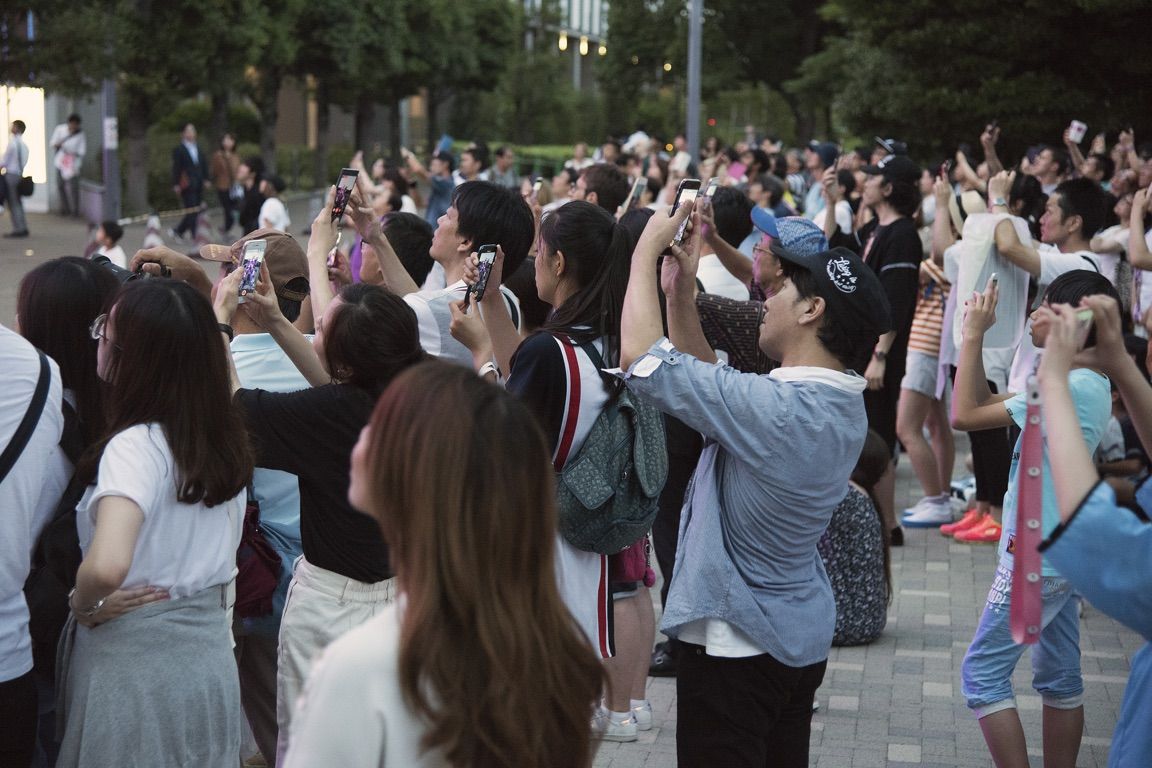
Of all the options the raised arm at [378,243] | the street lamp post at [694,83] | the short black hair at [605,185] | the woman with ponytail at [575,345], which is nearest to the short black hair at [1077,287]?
the woman with ponytail at [575,345]

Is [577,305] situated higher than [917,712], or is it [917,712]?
[577,305]

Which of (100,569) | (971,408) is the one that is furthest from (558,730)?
(971,408)

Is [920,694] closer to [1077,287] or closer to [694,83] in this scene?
[1077,287]

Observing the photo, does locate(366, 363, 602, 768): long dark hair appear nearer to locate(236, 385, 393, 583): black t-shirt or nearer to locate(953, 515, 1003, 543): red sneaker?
locate(236, 385, 393, 583): black t-shirt

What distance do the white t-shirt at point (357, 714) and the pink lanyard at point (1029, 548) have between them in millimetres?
1091

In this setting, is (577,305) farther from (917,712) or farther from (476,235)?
(917,712)

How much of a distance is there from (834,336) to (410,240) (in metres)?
2.82

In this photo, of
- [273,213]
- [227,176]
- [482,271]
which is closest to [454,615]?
[482,271]

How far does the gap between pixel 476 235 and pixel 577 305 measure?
950 mm

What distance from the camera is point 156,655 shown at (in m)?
3.23

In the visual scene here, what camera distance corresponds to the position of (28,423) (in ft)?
10.6

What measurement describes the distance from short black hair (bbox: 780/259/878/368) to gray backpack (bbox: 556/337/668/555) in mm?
654

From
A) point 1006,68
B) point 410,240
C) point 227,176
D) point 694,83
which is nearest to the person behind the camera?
point 410,240

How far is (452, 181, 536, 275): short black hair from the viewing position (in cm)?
489
